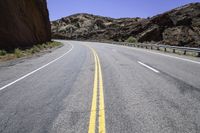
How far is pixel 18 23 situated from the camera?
3225cm

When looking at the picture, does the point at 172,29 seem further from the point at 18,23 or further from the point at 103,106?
the point at 103,106

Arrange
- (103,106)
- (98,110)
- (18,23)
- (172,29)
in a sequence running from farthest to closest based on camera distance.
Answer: (172,29) < (18,23) < (103,106) < (98,110)

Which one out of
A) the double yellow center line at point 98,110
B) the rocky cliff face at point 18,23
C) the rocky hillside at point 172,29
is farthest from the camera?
the rocky hillside at point 172,29

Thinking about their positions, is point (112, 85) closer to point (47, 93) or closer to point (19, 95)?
point (47, 93)

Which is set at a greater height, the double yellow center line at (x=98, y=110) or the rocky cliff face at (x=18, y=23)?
the rocky cliff face at (x=18, y=23)

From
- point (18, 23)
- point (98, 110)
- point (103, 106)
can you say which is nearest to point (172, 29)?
point (18, 23)

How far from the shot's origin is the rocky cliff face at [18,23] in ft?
88.7

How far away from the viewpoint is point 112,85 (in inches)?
330

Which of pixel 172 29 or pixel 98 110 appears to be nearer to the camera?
pixel 98 110

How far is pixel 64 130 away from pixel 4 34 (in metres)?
24.3

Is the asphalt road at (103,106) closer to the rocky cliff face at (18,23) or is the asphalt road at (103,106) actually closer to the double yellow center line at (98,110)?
the double yellow center line at (98,110)

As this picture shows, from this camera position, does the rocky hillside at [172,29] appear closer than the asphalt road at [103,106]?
No

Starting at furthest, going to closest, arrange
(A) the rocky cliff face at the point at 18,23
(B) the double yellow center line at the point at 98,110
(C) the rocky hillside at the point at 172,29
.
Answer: (C) the rocky hillside at the point at 172,29 < (A) the rocky cliff face at the point at 18,23 < (B) the double yellow center line at the point at 98,110

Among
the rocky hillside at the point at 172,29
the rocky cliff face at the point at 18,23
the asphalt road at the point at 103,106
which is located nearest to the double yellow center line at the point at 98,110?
the asphalt road at the point at 103,106
